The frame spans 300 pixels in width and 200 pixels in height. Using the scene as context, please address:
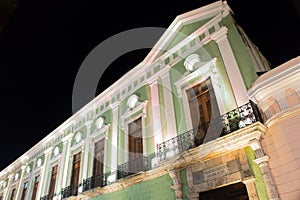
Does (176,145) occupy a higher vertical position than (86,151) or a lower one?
lower

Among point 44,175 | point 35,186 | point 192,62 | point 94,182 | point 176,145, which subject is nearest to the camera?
point 176,145

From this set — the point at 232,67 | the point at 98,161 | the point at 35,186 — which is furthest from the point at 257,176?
the point at 35,186

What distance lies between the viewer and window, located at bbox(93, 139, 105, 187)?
1127 cm

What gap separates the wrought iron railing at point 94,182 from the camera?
432 inches

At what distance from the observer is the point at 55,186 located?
14188 mm

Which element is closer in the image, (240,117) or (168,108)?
(240,117)

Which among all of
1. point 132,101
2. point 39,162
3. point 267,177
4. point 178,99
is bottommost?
Result: point 267,177

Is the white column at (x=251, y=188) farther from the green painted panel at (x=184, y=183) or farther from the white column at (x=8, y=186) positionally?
the white column at (x=8, y=186)

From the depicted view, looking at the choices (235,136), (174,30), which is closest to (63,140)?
(174,30)

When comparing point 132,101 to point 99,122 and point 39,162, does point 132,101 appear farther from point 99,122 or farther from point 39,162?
point 39,162

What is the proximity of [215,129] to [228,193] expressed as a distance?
1908 millimetres

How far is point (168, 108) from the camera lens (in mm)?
10039

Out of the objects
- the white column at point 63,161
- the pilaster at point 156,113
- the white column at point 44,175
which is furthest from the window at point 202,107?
the white column at point 44,175

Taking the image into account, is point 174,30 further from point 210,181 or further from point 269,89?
point 210,181
